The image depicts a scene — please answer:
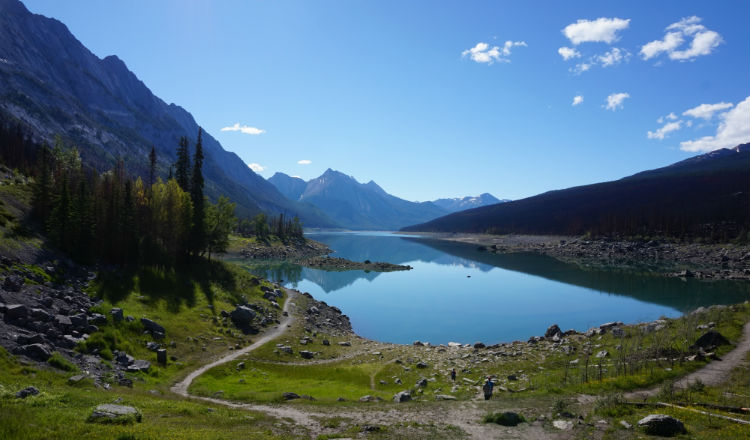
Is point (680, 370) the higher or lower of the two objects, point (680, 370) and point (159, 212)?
the lower

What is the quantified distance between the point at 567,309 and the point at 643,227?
503 ft

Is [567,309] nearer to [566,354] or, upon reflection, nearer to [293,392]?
[566,354]

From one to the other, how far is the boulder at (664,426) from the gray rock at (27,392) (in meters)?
26.9

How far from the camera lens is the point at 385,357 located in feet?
133

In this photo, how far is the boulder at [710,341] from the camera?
1115 inches

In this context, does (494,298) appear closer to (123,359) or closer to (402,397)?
(402,397)

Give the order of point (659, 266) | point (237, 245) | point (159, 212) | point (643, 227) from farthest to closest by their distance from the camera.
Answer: point (643, 227) < point (237, 245) < point (659, 266) < point (159, 212)

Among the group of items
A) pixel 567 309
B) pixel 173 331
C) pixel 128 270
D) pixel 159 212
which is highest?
pixel 159 212

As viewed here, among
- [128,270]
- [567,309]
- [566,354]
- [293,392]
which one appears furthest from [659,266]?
[128,270]

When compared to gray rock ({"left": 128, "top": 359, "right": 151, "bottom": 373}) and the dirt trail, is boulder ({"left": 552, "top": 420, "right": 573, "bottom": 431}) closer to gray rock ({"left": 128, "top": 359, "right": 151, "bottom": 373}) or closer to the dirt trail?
the dirt trail

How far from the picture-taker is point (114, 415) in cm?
1512

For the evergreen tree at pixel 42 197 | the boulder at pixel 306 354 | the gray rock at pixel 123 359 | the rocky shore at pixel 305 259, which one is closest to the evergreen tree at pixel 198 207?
the evergreen tree at pixel 42 197

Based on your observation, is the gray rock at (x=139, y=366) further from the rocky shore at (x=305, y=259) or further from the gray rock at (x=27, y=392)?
the rocky shore at (x=305, y=259)

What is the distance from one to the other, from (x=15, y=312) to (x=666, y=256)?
621ft
